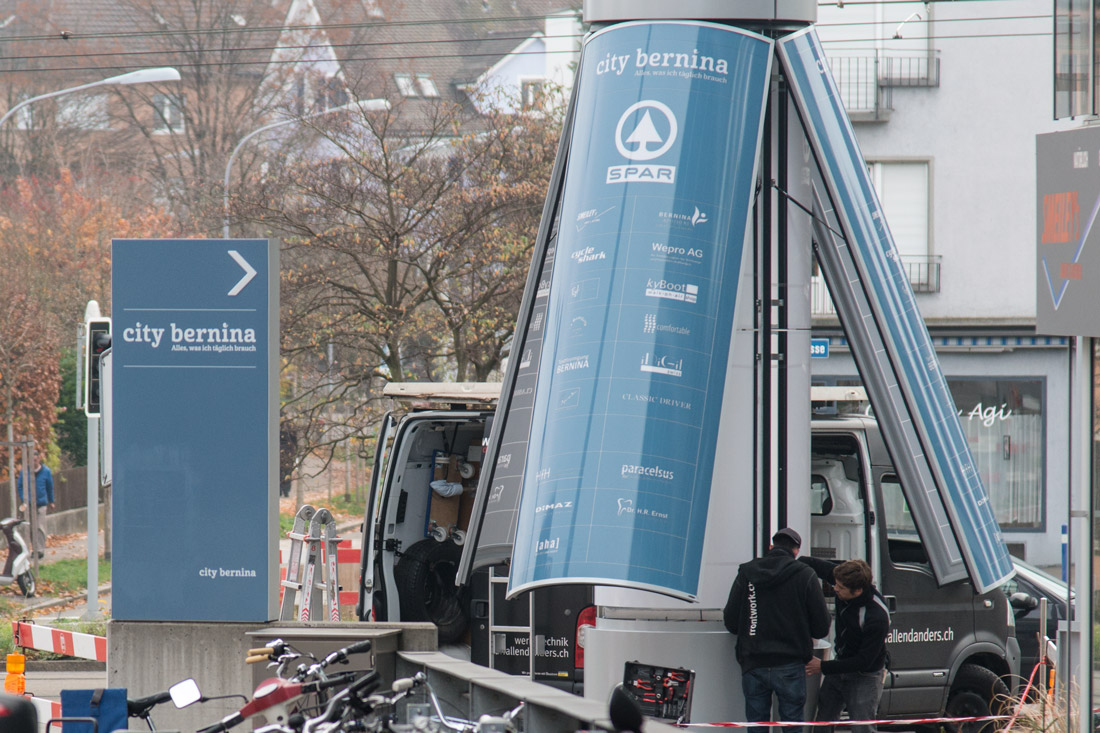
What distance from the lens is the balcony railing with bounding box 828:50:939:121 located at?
2525 centimetres

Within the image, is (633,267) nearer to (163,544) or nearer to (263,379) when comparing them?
(263,379)

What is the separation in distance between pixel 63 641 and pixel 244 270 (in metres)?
3.18

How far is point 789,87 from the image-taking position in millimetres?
A: 8969

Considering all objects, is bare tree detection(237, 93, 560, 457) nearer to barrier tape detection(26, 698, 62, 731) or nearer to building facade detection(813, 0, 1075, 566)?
building facade detection(813, 0, 1075, 566)

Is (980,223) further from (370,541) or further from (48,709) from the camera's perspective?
(48,709)

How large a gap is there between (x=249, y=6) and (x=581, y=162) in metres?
42.3

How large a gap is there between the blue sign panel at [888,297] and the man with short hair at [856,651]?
0.87 m

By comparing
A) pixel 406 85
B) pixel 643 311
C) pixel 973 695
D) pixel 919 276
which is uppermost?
pixel 406 85

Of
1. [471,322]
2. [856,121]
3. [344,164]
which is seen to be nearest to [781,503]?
[471,322]

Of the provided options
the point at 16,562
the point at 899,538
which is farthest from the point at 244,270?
the point at 16,562

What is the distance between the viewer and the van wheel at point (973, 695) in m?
10.4

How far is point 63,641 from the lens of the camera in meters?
10.3

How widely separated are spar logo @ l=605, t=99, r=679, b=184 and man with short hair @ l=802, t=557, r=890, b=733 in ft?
8.33

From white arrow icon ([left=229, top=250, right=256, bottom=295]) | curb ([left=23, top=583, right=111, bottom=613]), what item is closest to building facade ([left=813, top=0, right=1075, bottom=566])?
curb ([left=23, top=583, right=111, bottom=613])
